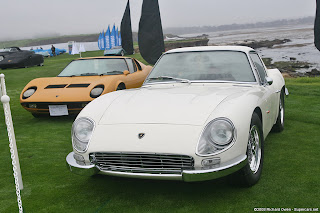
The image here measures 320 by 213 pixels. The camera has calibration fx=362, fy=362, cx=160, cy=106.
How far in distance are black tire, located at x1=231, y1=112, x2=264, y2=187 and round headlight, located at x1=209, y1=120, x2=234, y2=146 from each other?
0.37m

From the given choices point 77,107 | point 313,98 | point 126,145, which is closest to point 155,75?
point 126,145

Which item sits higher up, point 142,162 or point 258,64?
point 258,64

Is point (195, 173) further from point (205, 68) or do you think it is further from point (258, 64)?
point (258, 64)

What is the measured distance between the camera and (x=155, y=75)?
4.53 m

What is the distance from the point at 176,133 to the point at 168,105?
46cm

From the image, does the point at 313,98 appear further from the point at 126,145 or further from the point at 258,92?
the point at 126,145

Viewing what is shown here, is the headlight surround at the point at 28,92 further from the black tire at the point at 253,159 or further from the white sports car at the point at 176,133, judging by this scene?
the black tire at the point at 253,159

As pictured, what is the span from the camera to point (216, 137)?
9.61ft

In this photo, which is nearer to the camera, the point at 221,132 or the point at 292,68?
the point at 221,132

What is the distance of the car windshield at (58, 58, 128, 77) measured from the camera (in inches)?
309

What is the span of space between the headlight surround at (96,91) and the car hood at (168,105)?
9.55ft

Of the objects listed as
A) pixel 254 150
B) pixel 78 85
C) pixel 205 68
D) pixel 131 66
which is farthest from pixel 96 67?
pixel 254 150

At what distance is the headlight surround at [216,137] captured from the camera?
2.89 metres

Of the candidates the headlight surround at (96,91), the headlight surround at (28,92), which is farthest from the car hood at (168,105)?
the headlight surround at (28,92)
